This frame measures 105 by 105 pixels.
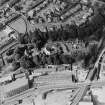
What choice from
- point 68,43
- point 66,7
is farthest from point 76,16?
point 68,43

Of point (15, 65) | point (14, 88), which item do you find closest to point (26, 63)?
point (15, 65)

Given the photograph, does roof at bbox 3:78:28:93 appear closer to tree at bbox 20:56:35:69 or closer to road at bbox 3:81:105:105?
road at bbox 3:81:105:105

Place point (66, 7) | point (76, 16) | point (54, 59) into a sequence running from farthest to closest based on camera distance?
point (66, 7) → point (76, 16) → point (54, 59)

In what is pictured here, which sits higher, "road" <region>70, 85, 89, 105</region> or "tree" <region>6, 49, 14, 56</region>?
"tree" <region>6, 49, 14, 56</region>

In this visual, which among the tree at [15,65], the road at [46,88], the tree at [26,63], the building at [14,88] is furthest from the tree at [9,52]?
the road at [46,88]

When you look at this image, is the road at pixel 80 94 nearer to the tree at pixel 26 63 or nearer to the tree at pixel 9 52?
the tree at pixel 26 63

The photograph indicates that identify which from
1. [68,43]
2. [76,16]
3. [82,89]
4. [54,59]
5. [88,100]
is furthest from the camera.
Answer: [76,16]

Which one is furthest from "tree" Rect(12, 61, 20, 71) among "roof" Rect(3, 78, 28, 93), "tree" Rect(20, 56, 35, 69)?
"roof" Rect(3, 78, 28, 93)

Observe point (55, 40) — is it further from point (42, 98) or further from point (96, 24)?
point (42, 98)

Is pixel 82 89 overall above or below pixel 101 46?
below
